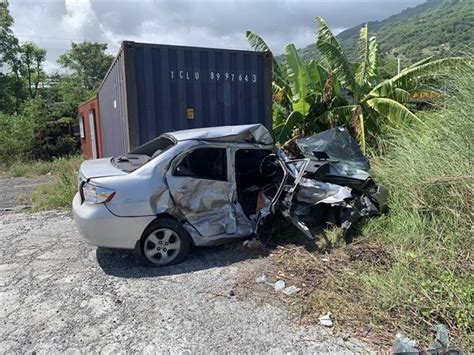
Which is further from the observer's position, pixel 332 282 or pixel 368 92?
pixel 368 92

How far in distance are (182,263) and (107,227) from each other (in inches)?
38.6

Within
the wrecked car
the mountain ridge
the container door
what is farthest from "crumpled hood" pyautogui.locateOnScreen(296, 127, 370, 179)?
the container door

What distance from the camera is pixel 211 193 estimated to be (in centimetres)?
464

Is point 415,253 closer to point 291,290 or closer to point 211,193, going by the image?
point 291,290

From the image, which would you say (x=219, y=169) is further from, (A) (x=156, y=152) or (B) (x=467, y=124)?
(B) (x=467, y=124)

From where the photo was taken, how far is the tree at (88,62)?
3366 cm

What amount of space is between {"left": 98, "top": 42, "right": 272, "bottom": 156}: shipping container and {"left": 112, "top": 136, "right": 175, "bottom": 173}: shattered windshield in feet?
4.59

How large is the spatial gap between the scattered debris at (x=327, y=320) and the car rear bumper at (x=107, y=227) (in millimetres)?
2131

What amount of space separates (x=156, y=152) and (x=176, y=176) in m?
0.54

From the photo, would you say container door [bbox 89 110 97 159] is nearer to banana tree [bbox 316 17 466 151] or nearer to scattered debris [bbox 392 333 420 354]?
banana tree [bbox 316 17 466 151]

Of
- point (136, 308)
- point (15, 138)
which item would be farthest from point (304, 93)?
point (15, 138)

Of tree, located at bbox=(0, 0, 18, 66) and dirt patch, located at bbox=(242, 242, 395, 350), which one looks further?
tree, located at bbox=(0, 0, 18, 66)

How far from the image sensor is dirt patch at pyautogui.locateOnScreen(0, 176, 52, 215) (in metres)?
8.12

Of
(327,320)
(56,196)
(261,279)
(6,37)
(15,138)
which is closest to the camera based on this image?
(327,320)
